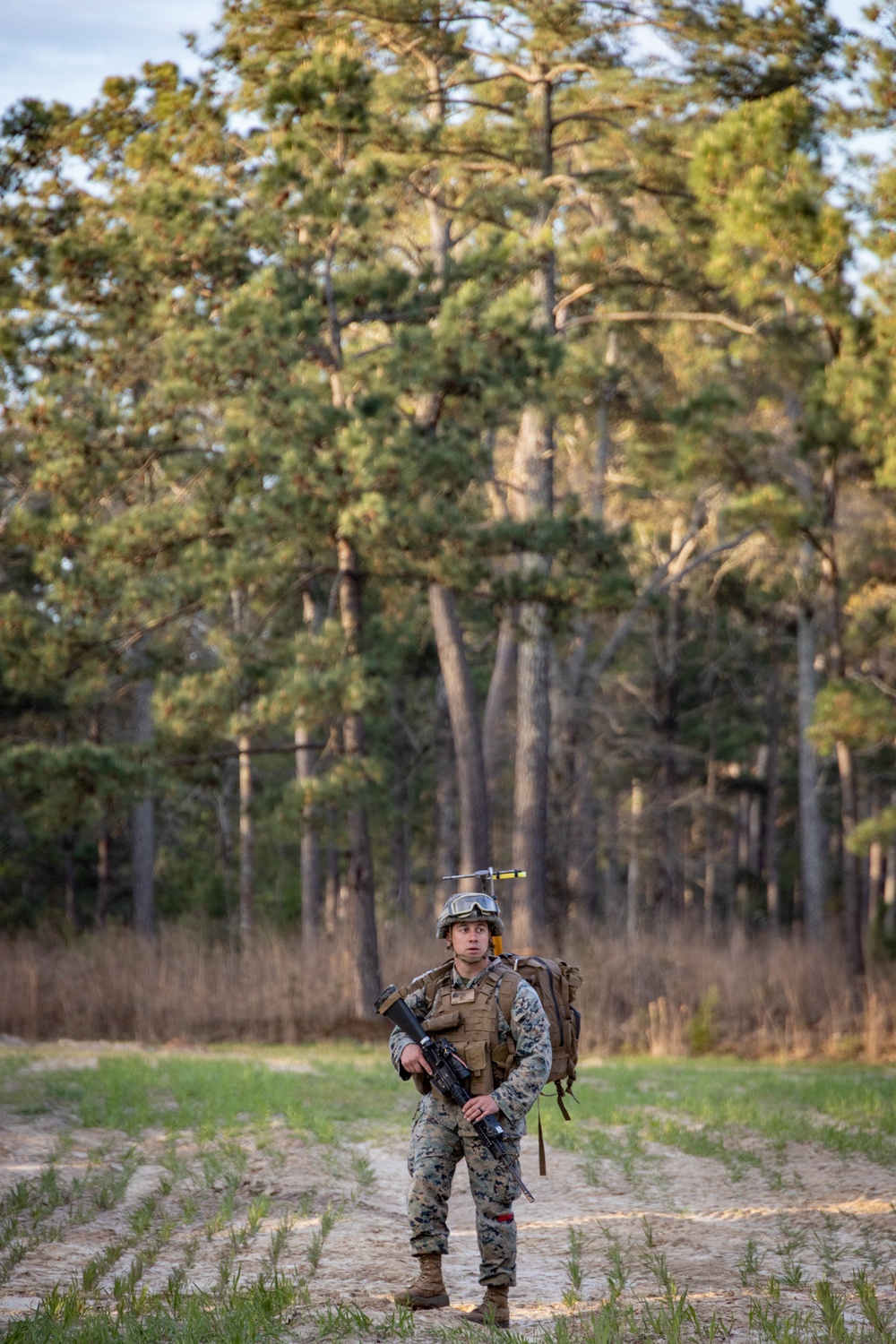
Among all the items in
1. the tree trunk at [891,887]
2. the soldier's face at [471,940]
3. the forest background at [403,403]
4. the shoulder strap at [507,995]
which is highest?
the forest background at [403,403]

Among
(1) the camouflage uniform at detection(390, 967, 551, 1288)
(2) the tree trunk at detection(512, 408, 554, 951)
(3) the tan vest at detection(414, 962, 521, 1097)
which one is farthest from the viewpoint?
(2) the tree trunk at detection(512, 408, 554, 951)

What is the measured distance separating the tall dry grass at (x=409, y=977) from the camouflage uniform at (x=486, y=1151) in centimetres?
1416

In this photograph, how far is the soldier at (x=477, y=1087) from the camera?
643 centimetres

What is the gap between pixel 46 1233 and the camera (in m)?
7.80

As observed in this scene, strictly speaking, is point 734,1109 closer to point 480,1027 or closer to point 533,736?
point 480,1027

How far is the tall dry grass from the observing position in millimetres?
20828

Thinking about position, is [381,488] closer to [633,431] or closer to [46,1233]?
[633,431]

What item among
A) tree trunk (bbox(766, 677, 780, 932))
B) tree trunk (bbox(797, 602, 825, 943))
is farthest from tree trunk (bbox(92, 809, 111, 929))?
tree trunk (bbox(766, 677, 780, 932))

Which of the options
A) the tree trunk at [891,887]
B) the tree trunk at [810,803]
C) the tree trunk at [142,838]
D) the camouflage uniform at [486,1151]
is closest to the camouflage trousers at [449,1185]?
the camouflage uniform at [486,1151]

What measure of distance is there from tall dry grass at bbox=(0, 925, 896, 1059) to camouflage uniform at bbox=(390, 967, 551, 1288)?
558 inches

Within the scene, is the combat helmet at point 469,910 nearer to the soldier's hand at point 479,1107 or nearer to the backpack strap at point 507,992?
the backpack strap at point 507,992

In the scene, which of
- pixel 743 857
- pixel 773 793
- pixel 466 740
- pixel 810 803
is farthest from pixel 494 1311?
pixel 743 857

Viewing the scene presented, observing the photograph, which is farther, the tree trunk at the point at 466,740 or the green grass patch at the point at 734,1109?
the tree trunk at the point at 466,740

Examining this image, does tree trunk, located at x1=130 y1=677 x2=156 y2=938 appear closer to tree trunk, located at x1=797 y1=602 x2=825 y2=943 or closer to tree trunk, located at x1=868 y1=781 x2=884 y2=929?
tree trunk, located at x1=797 y1=602 x2=825 y2=943
